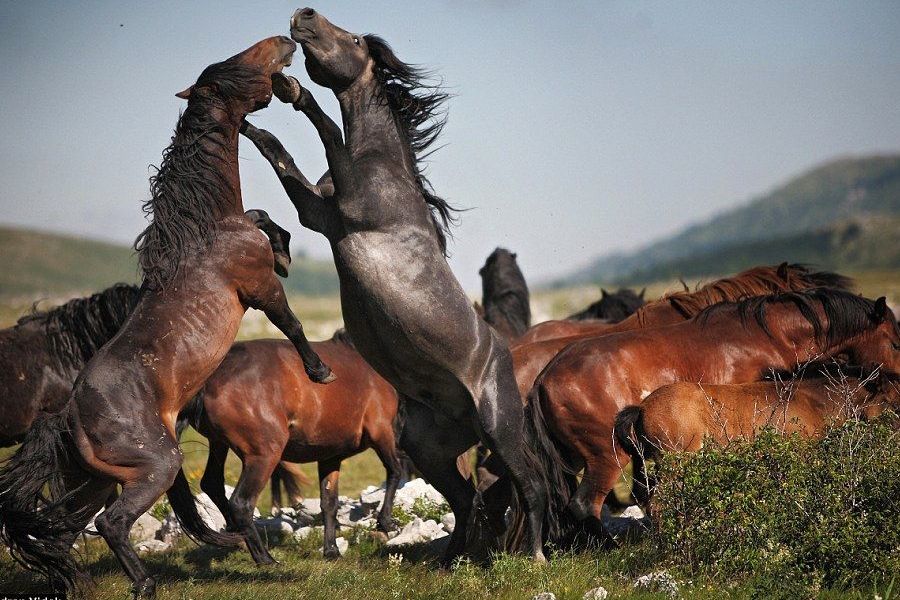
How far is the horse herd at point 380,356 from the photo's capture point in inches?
254

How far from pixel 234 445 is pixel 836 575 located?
5525 mm

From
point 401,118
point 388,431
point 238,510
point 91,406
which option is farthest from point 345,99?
point 388,431

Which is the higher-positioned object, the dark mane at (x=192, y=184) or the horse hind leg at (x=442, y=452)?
the dark mane at (x=192, y=184)

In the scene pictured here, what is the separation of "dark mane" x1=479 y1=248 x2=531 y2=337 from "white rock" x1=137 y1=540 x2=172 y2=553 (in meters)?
5.57

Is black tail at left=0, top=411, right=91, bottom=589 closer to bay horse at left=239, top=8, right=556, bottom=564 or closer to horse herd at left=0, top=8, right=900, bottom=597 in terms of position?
horse herd at left=0, top=8, right=900, bottom=597

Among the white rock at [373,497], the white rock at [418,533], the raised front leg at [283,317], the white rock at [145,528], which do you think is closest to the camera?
the raised front leg at [283,317]

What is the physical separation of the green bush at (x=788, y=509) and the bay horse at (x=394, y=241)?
1.27 meters

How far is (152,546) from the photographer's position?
933cm

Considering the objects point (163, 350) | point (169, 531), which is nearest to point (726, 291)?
point (163, 350)

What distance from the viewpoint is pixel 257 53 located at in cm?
692

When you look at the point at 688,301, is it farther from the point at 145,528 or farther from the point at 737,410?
the point at 145,528

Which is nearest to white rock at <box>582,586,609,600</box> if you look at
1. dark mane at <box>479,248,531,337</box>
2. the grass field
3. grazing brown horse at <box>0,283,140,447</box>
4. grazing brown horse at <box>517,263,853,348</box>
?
the grass field

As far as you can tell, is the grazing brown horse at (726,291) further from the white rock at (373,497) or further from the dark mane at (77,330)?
the dark mane at (77,330)

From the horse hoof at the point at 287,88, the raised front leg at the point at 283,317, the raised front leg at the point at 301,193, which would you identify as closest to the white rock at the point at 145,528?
the raised front leg at the point at 283,317
